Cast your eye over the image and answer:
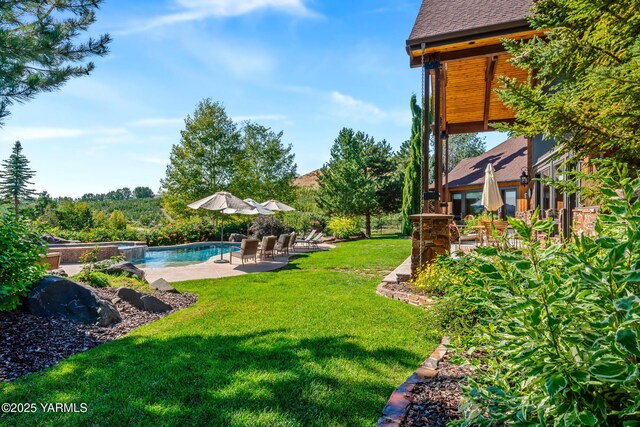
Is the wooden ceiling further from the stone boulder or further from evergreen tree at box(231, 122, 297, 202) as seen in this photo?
evergreen tree at box(231, 122, 297, 202)

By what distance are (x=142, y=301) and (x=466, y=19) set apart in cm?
775

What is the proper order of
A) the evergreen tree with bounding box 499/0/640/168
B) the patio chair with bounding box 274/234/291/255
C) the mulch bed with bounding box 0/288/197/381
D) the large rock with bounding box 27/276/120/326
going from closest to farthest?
1. the evergreen tree with bounding box 499/0/640/168
2. the mulch bed with bounding box 0/288/197/381
3. the large rock with bounding box 27/276/120/326
4. the patio chair with bounding box 274/234/291/255

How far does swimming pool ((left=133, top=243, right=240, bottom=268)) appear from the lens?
13102mm

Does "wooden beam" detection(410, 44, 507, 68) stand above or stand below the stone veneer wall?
above

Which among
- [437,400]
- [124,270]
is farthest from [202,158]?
[437,400]

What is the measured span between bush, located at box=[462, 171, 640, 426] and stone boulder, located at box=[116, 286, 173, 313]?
5.26 metres

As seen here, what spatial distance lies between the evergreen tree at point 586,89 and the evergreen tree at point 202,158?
1018 inches

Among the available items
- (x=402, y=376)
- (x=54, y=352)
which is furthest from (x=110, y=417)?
(x=402, y=376)

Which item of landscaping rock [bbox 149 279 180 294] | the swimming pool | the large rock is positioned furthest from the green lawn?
the swimming pool

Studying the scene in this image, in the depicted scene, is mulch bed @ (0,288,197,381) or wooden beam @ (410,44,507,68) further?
wooden beam @ (410,44,507,68)

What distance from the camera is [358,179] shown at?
23766mm

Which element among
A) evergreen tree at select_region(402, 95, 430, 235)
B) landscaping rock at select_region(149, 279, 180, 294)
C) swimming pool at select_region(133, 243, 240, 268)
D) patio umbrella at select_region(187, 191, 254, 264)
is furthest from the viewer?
evergreen tree at select_region(402, 95, 430, 235)

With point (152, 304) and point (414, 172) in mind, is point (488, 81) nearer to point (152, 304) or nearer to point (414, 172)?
point (152, 304)

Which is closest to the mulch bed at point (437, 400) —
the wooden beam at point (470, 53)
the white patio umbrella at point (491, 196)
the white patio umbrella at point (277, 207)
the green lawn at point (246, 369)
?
the green lawn at point (246, 369)
